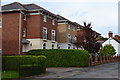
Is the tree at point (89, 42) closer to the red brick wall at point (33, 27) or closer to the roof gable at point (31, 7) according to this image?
the red brick wall at point (33, 27)

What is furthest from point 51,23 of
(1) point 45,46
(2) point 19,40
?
(2) point 19,40

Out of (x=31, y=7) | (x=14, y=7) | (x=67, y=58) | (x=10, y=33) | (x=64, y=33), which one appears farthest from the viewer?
(x=64, y=33)

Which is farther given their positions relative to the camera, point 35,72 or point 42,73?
point 42,73

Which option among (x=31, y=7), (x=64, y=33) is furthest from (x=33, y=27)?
(x=64, y=33)

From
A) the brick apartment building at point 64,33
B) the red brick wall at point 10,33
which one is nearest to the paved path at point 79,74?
the red brick wall at point 10,33

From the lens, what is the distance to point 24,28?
33.9 meters

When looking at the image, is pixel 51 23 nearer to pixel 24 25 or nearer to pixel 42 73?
pixel 24 25

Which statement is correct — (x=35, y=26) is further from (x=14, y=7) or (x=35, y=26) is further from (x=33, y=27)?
(x=14, y=7)

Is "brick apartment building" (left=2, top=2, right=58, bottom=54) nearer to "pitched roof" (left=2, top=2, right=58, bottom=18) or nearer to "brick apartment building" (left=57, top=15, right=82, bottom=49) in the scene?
"pitched roof" (left=2, top=2, right=58, bottom=18)

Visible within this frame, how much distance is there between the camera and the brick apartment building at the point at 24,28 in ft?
106

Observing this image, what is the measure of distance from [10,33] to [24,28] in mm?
2466

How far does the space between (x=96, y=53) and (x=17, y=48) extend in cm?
1344

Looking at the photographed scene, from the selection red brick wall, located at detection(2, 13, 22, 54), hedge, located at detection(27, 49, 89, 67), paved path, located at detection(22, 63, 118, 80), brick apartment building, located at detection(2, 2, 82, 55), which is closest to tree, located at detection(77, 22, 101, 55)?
brick apartment building, located at detection(2, 2, 82, 55)

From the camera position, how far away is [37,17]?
112ft
